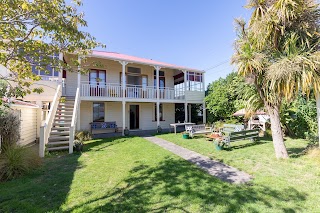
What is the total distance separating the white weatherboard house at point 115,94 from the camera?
11547 millimetres

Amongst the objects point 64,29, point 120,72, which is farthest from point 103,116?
point 64,29

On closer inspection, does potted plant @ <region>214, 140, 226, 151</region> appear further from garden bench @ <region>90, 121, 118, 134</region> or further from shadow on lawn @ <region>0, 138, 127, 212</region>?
garden bench @ <region>90, 121, 118, 134</region>

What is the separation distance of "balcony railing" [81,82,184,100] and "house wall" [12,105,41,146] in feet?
11.0

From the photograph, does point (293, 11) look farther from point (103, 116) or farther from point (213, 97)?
point (103, 116)

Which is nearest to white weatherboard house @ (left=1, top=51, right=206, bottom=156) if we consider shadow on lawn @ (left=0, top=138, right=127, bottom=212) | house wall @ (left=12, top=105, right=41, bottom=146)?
house wall @ (left=12, top=105, right=41, bottom=146)

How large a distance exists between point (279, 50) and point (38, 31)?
819 cm

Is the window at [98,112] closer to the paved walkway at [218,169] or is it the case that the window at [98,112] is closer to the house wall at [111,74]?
the house wall at [111,74]

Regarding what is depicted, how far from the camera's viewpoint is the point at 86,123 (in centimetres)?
1388

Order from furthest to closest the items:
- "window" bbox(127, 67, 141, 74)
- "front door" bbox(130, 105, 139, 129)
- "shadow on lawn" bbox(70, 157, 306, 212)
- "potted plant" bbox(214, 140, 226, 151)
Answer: "front door" bbox(130, 105, 139, 129) → "window" bbox(127, 67, 141, 74) → "potted plant" bbox(214, 140, 226, 151) → "shadow on lawn" bbox(70, 157, 306, 212)

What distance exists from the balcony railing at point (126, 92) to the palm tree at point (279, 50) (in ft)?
30.7

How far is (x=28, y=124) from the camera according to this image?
1020 cm

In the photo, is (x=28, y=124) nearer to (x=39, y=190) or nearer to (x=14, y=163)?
(x=14, y=163)

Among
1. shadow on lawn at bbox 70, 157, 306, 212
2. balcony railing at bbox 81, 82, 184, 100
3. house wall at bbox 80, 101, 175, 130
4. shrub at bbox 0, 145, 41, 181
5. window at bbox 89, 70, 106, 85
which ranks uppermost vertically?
window at bbox 89, 70, 106, 85

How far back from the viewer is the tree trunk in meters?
6.32
